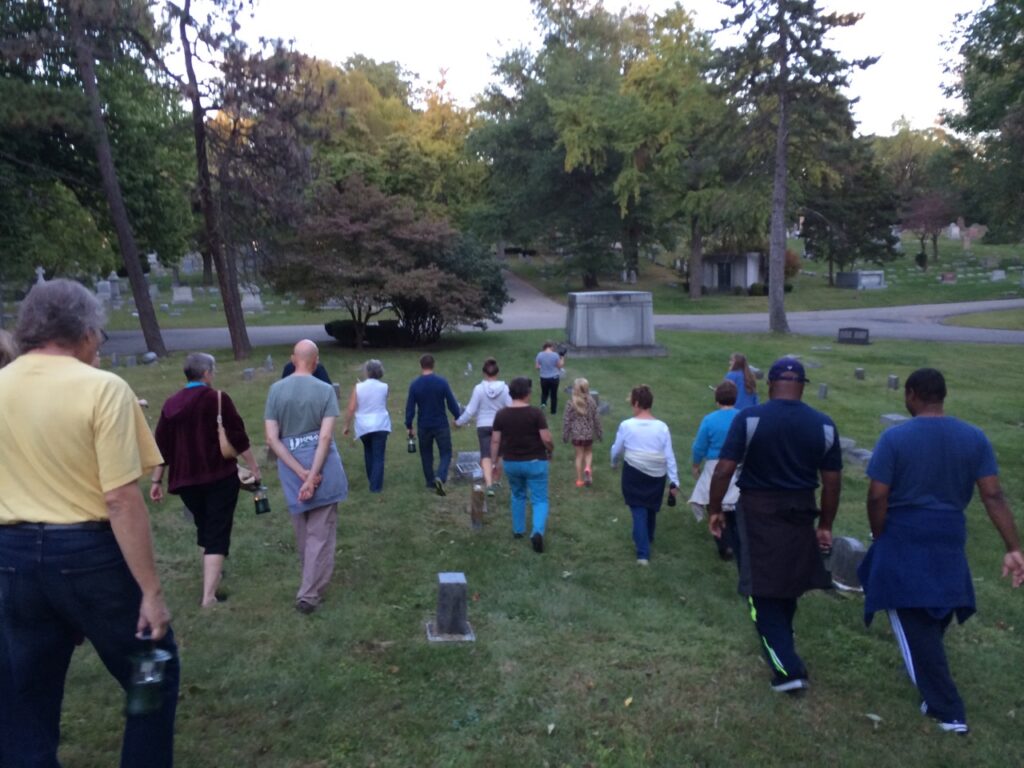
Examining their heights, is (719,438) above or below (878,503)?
below

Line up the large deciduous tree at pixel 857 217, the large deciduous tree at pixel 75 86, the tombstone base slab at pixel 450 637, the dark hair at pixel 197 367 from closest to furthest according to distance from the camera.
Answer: the tombstone base slab at pixel 450 637 → the dark hair at pixel 197 367 → the large deciduous tree at pixel 75 86 → the large deciduous tree at pixel 857 217

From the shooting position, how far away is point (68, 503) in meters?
3.23

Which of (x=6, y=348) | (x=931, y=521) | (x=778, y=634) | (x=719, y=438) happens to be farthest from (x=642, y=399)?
(x=6, y=348)

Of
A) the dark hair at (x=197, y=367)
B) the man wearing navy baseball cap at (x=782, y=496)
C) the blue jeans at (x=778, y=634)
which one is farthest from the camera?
the dark hair at (x=197, y=367)

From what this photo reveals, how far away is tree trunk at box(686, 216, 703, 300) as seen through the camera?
151 feet

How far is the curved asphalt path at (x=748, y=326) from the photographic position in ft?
98.7

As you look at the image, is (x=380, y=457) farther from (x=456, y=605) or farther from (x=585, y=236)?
(x=585, y=236)

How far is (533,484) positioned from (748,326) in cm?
2795

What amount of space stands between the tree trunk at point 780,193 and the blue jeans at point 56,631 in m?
28.1

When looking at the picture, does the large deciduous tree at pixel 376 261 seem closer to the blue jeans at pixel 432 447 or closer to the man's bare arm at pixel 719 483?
the blue jeans at pixel 432 447

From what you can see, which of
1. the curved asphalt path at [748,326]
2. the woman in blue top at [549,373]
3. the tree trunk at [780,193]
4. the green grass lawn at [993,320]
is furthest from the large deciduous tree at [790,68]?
the woman in blue top at [549,373]

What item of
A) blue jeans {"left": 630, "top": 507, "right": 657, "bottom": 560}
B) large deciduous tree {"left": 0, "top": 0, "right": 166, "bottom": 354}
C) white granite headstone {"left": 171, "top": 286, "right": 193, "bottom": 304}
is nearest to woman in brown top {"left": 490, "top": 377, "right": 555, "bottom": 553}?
blue jeans {"left": 630, "top": 507, "right": 657, "bottom": 560}

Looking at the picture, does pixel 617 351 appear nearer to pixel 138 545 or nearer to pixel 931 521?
pixel 931 521

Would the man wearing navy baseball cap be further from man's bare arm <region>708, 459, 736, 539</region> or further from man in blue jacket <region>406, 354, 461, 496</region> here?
man in blue jacket <region>406, 354, 461, 496</region>
